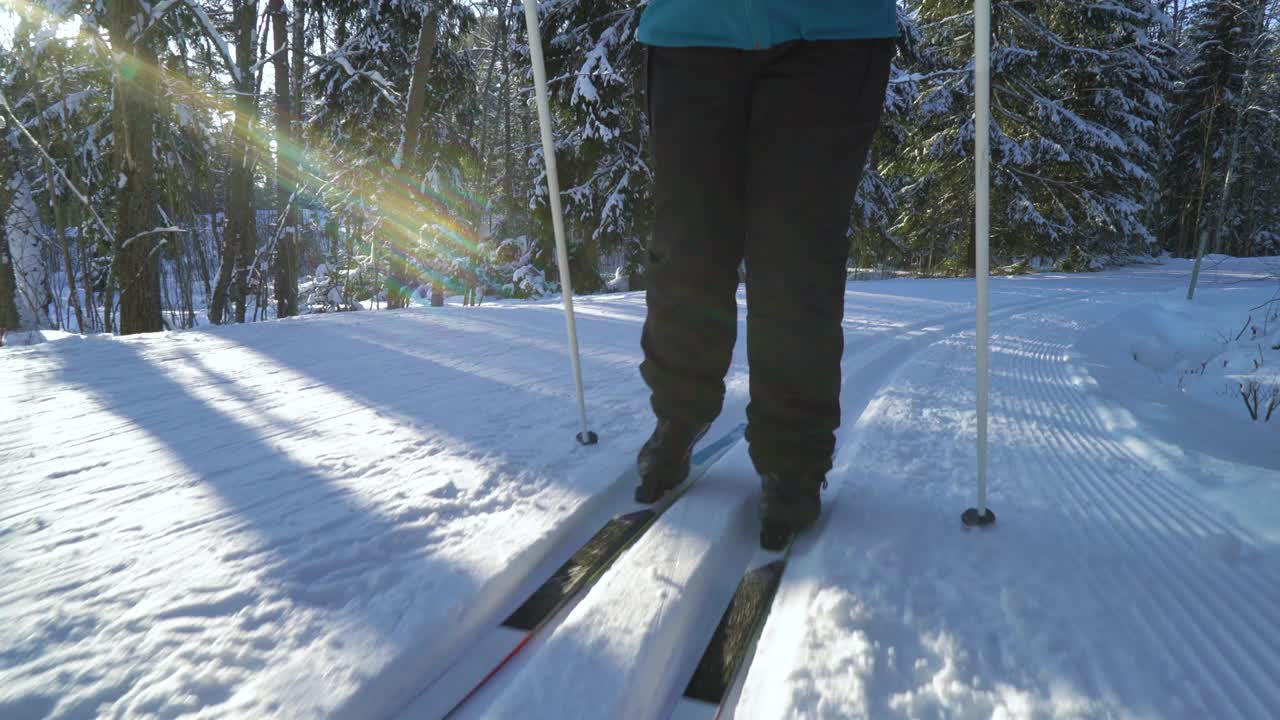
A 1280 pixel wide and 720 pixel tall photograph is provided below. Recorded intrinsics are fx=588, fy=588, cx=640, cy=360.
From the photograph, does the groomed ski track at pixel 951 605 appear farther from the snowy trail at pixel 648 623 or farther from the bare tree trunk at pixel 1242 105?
the bare tree trunk at pixel 1242 105

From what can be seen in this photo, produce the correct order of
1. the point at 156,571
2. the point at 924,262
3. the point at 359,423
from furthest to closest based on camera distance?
the point at 924,262, the point at 359,423, the point at 156,571

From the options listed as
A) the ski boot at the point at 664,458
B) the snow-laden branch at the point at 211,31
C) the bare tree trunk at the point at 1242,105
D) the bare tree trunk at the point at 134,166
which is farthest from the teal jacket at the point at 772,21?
the bare tree trunk at the point at 1242,105

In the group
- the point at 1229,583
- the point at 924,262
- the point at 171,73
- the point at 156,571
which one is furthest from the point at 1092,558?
the point at 924,262

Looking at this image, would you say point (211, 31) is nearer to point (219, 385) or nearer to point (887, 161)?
point (219, 385)

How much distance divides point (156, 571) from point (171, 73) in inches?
239

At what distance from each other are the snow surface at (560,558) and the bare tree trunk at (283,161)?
6.85 m

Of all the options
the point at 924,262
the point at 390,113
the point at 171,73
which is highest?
the point at 390,113

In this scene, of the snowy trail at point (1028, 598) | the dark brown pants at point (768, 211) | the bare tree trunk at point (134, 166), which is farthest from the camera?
the bare tree trunk at point (134, 166)

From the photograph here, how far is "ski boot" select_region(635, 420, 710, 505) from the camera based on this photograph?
1.17 meters

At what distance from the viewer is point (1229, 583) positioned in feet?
2.64

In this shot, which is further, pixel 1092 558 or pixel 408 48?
pixel 408 48

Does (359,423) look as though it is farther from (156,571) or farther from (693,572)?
(693,572)

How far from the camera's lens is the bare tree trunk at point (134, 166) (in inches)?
163

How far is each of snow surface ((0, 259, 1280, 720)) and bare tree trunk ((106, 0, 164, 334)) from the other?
10.8 ft
